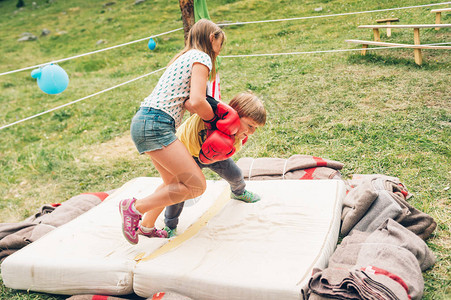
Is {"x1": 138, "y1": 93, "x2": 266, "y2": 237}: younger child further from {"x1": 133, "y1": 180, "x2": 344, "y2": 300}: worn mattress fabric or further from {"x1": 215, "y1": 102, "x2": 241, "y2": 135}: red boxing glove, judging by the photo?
{"x1": 133, "y1": 180, "x2": 344, "y2": 300}: worn mattress fabric

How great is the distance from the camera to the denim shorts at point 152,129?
2408 millimetres

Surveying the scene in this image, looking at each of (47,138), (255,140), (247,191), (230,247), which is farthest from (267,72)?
(230,247)

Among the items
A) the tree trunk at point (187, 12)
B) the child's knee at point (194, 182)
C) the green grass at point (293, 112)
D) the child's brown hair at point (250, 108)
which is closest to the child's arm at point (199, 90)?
the child's brown hair at point (250, 108)

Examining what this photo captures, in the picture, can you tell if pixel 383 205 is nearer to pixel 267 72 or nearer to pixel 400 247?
pixel 400 247

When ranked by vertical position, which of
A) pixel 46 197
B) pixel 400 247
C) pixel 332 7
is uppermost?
pixel 332 7

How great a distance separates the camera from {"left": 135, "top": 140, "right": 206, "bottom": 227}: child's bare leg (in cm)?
247

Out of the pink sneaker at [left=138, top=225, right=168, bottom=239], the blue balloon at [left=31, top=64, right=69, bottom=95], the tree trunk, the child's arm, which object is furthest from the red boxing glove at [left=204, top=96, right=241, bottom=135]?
the tree trunk

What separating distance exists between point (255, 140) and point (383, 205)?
2.41 meters

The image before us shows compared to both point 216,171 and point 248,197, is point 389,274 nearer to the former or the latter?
A: point 248,197

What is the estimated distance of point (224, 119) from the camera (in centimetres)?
244

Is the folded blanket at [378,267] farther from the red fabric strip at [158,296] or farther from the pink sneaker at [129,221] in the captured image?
the pink sneaker at [129,221]

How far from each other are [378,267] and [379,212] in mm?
671

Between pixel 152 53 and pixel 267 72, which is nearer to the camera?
pixel 267 72

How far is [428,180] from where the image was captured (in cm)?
335
